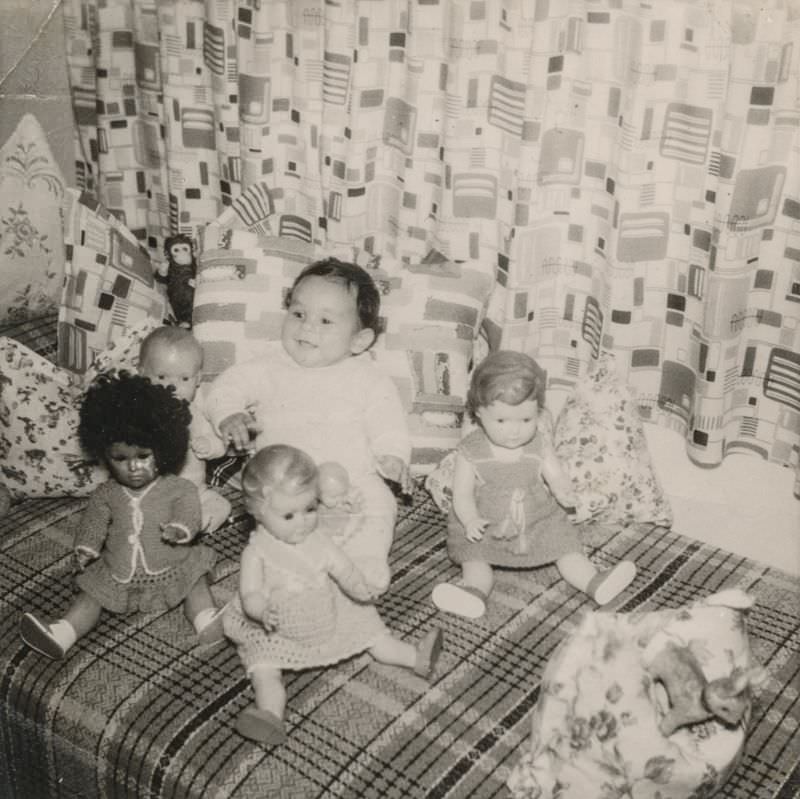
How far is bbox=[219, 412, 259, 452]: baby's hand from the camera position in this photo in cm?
205

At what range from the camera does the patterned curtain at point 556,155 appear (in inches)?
79.8

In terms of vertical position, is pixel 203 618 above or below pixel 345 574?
below

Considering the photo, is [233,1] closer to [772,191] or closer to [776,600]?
[772,191]

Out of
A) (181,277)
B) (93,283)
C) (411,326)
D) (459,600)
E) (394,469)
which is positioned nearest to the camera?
(459,600)

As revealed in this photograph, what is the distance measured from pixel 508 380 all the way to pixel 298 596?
0.59 meters

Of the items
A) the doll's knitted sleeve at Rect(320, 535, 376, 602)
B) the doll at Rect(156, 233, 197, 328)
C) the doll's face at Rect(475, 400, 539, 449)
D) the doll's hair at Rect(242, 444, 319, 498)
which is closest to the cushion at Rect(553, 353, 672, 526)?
the doll's face at Rect(475, 400, 539, 449)

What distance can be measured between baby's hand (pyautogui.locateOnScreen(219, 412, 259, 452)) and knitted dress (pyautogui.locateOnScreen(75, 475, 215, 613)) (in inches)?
7.2

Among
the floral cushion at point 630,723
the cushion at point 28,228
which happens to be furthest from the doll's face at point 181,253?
the floral cushion at point 630,723

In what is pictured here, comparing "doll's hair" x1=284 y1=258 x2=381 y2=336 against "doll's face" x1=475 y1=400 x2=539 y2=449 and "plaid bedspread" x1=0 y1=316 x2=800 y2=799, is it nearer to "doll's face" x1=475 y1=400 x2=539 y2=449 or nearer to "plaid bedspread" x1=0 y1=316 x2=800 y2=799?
"doll's face" x1=475 y1=400 x2=539 y2=449

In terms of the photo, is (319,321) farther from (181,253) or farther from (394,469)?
(181,253)

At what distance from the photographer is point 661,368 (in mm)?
2326

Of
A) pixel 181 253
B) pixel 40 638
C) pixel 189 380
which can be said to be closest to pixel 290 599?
pixel 40 638

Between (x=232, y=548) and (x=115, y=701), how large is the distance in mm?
508

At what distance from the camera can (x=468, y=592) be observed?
194cm
